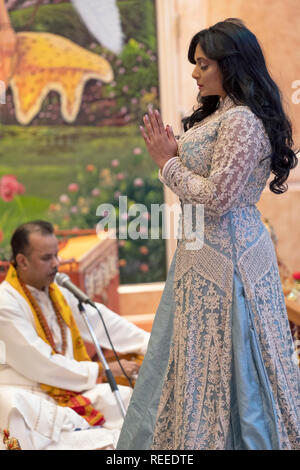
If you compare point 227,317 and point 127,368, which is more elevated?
point 227,317

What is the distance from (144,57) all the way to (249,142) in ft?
12.7

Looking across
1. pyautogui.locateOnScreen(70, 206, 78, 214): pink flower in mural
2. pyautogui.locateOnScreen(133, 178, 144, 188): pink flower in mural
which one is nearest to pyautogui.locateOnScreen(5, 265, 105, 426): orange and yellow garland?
pyautogui.locateOnScreen(70, 206, 78, 214): pink flower in mural

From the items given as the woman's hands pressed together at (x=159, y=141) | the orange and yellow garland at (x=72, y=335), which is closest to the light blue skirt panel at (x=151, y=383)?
the woman's hands pressed together at (x=159, y=141)

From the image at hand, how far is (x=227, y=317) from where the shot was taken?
2139mm

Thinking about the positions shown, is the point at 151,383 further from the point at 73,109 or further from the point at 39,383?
the point at 73,109

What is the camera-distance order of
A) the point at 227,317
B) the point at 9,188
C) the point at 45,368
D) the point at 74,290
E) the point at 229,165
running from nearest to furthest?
the point at 229,165 → the point at 227,317 → the point at 74,290 → the point at 45,368 → the point at 9,188

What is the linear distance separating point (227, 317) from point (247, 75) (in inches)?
29.2

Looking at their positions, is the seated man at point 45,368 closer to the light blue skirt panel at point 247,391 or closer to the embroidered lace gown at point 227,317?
the embroidered lace gown at point 227,317

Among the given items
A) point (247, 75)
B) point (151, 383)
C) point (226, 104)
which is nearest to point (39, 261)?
point (151, 383)

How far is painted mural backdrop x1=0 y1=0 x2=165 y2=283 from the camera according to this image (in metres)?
5.69

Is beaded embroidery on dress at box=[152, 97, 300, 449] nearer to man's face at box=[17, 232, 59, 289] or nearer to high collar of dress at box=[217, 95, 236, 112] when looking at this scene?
high collar of dress at box=[217, 95, 236, 112]

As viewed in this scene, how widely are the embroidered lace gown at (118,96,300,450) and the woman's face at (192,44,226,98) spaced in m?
0.05

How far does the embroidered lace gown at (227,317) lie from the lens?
6.82 ft

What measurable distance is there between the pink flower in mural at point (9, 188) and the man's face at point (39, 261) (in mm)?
2401
